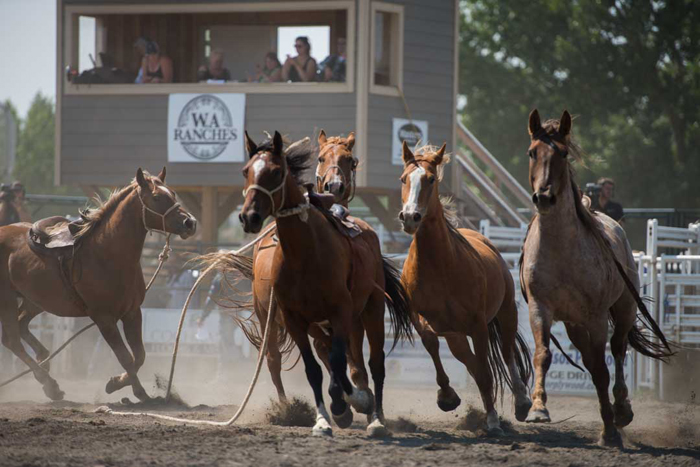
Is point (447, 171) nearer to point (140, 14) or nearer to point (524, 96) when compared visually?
point (140, 14)

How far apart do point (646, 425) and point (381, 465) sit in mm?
4093

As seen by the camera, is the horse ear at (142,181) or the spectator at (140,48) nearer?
the horse ear at (142,181)

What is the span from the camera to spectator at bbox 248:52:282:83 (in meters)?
16.0

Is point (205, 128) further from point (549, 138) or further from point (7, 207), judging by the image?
point (549, 138)

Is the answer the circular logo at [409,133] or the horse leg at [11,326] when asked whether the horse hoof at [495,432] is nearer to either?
the horse leg at [11,326]

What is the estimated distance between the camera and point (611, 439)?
21.9ft

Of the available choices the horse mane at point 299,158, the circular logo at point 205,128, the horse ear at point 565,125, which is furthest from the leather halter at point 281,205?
the circular logo at point 205,128

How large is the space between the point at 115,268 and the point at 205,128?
7.07 meters

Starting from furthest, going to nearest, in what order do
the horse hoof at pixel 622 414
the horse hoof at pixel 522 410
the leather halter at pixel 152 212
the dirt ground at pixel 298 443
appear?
the leather halter at pixel 152 212, the horse hoof at pixel 522 410, the horse hoof at pixel 622 414, the dirt ground at pixel 298 443

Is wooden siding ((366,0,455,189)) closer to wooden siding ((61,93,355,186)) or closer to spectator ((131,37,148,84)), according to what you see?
wooden siding ((61,93,355,186))

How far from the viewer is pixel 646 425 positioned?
28.3ft

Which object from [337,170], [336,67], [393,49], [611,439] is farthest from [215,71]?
[611,439]

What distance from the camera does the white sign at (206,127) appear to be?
623 inches

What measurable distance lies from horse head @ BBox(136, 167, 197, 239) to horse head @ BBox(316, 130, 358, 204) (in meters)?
1.77
